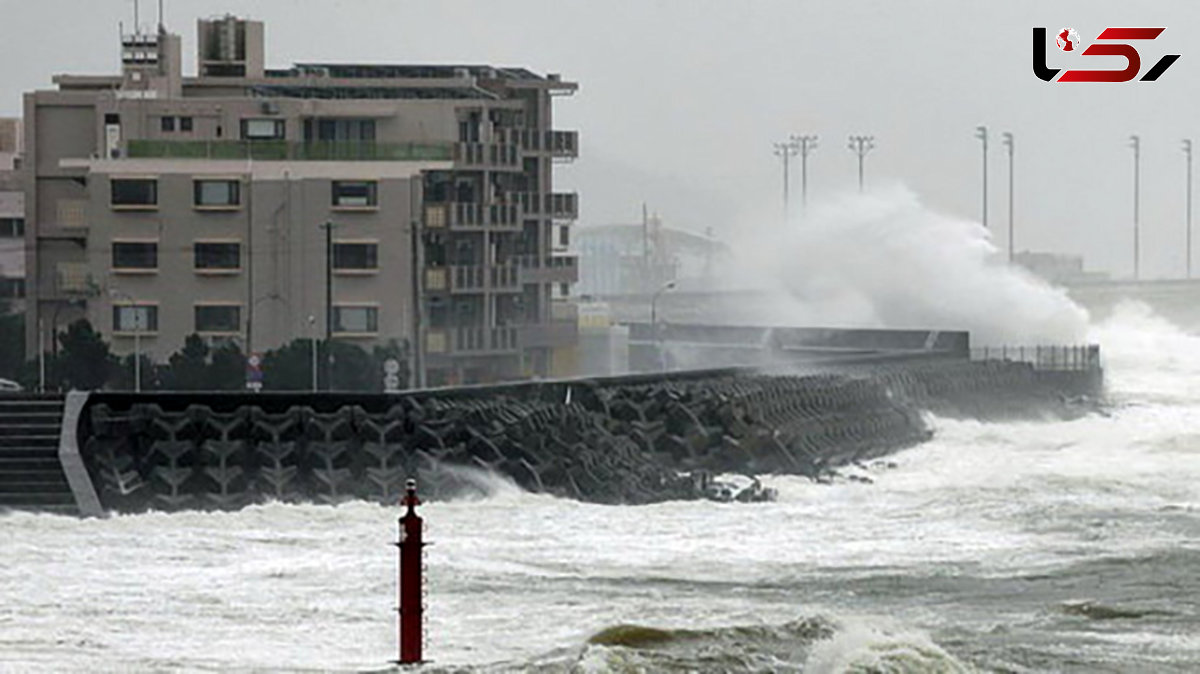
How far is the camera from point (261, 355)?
4997cm

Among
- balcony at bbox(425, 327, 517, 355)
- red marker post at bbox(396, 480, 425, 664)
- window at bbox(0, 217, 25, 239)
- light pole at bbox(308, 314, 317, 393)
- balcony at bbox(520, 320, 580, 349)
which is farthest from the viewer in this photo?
window at bbox(0, 217, 25, 239)

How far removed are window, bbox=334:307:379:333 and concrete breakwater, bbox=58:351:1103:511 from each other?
60.5 feet

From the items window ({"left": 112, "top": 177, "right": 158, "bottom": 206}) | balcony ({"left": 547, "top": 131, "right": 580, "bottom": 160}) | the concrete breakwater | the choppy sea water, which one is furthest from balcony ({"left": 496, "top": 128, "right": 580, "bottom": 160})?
the choppy sea water

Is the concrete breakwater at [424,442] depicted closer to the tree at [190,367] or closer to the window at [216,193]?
the tree at [190,367]

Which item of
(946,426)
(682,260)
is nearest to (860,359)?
(946,426)

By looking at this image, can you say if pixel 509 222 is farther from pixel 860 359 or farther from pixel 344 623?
pixel 344 623

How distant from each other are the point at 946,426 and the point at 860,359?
4355mm

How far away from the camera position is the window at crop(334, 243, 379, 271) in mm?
51031

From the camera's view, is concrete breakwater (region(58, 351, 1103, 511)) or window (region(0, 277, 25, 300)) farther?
window (region(0, 277, 25, 300))

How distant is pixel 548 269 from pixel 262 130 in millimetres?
8541

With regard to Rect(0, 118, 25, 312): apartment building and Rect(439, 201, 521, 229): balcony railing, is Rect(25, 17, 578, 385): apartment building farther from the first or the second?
Rect(0, 118, 25, 312): apartment building

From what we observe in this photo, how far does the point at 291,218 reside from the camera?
51469 mm

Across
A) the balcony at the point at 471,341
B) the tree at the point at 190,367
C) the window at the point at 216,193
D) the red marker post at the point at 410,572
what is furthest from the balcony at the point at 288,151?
the red marker post at the point at 410,572

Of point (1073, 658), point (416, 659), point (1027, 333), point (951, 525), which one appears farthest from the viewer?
point (1027, 333)
